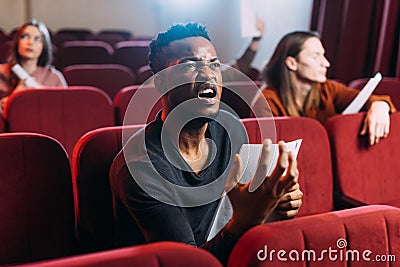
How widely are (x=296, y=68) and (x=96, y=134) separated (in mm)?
1016

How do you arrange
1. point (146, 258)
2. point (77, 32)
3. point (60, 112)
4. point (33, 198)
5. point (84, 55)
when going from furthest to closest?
point (77, 32) < point (84, 55) < point (60, 112) < point (33, 198) < point (146, 258)

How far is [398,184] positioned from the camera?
204cm

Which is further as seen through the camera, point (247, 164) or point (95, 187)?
point (95, 187)

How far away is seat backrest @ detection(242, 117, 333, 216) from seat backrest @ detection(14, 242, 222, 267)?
3.10 feet

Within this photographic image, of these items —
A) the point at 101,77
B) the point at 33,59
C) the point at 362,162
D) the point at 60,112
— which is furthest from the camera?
the point at 101,77

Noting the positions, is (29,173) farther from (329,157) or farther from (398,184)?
(398,184)

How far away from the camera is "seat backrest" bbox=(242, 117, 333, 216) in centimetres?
184

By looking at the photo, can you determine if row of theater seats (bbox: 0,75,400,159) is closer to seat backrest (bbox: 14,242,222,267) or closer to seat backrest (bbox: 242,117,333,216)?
seat backrest (bbox: 242,117,333,216)

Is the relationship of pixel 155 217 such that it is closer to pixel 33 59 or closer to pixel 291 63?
pixel 291 63

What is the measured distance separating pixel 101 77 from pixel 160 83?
2.09 meters

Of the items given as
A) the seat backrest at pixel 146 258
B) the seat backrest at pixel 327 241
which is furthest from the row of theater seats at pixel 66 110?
the seat backrest at pixel 146 258

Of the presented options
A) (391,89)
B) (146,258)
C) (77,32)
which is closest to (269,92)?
(391,89)

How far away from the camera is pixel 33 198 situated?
158 cm

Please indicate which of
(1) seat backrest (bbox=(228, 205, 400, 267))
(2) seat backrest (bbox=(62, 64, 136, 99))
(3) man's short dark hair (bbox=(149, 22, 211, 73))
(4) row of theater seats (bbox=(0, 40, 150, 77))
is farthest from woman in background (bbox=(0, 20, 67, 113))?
(1) seat backrest (bbox=(228, 205, 400, 267))
